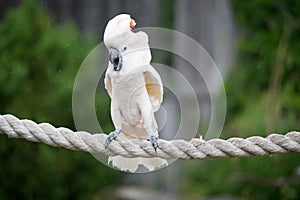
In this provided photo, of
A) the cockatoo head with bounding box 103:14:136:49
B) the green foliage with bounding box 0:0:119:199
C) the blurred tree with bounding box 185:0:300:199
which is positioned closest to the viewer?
the cockatoo head with bounding box 103:14:136:49

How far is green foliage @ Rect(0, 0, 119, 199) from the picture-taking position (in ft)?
9.77

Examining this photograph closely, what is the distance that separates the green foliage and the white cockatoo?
59.0 inches

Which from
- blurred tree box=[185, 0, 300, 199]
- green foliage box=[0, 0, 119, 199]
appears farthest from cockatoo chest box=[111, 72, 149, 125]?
green foliage box=[0, 0, 119, 199]

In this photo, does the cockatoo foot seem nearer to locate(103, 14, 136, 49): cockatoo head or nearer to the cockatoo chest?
the cockatoo chest

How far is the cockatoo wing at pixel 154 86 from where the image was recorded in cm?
145

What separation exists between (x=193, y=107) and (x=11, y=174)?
1.55 metres

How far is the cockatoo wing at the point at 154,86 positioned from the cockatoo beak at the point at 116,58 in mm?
65

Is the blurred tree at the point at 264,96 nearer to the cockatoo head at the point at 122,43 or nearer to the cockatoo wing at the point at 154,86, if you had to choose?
the cockatoo wing at the point at 154,86

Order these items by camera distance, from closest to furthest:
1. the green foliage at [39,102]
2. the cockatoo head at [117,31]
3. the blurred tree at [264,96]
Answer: the cockatoo head at [117,31], the blurred tree at [264,96], the green foliage at [39,102]

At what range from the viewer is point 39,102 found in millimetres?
3049

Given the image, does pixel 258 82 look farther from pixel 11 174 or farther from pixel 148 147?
pixel 148 147

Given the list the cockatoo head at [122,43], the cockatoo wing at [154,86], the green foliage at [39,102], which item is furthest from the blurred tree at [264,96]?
the cockatoo head at [122,43]

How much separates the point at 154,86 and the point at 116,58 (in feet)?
0.44

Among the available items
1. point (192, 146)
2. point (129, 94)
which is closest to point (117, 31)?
point (129, 94)
